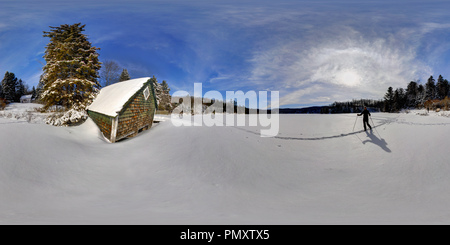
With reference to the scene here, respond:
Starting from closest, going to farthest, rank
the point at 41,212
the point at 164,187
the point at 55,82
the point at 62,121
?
the point at 41,212 → the point at 164,187 → the point at 62,121 → the point at 55,82

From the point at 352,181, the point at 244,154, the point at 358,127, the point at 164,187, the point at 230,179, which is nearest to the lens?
the point at 164,187

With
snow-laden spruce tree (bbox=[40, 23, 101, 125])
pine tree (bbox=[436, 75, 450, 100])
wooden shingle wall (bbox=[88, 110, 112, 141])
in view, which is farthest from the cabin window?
pine tree (bbox=[436, 75, 450, 100])

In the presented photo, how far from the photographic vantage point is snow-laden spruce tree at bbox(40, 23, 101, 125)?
18344 mm

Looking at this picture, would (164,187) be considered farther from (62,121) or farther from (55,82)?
(55,82)

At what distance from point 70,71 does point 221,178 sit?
2223 cm

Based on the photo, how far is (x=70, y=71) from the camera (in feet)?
63.4

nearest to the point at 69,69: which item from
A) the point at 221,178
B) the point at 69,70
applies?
the point at 69,70

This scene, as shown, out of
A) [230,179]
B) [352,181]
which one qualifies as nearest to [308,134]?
[352,181]

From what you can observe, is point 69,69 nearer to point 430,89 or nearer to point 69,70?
point 69,70

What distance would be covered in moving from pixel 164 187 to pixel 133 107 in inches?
308

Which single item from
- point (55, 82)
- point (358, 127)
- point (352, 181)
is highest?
point (55, 82)

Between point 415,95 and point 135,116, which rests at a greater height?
point 415,95

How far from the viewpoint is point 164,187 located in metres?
5.70

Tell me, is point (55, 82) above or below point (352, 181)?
above
